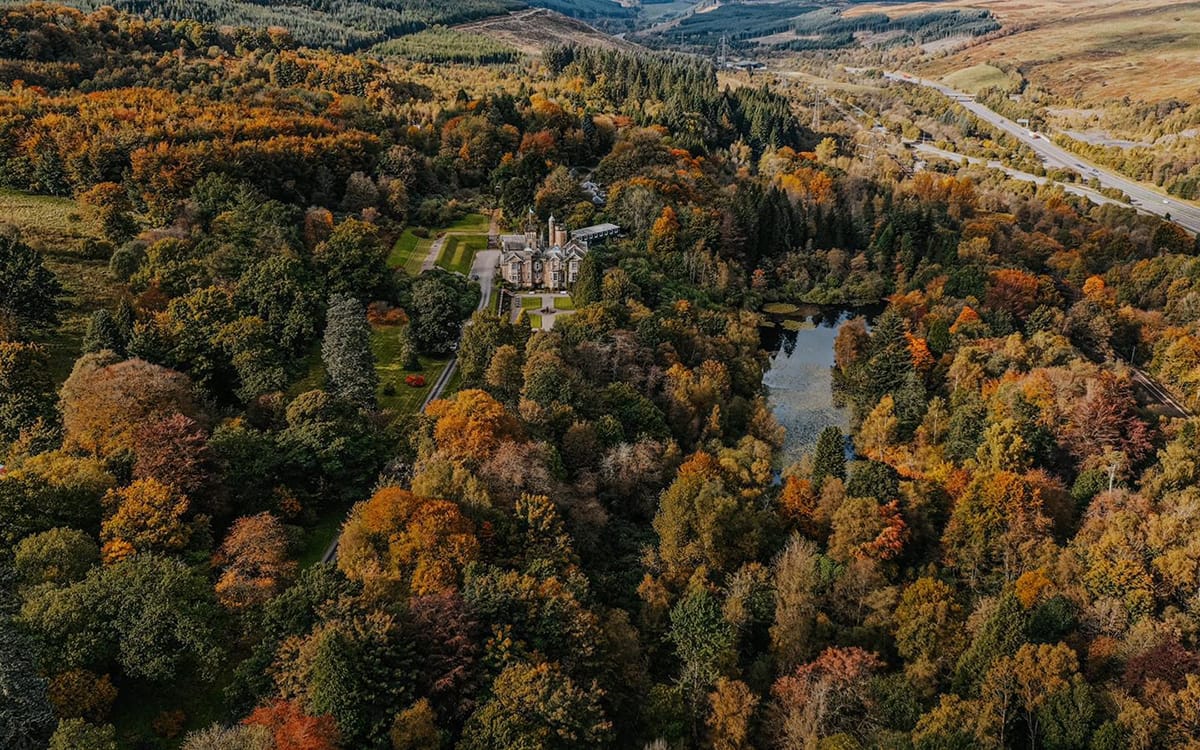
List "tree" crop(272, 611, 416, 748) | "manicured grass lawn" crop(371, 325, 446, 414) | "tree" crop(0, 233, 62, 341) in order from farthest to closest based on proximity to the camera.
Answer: "manicured grass lawn" crop(371, 325, 446, 414), "tree" crop(0, 233, 62, 341), "tree" crop(272, 611, 416, 748)

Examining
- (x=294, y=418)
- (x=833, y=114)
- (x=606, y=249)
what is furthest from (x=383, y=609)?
(x=833, y=114)

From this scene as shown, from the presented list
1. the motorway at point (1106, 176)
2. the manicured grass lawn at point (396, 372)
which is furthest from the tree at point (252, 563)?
the motorway at point (1106, 176)

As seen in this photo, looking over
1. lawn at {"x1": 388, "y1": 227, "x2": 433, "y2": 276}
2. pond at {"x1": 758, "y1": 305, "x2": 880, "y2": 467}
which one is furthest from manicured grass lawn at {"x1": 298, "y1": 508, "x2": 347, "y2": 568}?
lawn at {"x1": 388, "y1": 227, "x2": 433, "y2": 276}

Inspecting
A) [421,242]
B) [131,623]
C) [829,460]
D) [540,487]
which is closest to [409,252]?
[421,242]

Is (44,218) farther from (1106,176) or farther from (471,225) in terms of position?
(1106,176)

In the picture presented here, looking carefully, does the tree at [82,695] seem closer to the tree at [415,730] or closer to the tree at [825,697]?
the tree at [415,730]

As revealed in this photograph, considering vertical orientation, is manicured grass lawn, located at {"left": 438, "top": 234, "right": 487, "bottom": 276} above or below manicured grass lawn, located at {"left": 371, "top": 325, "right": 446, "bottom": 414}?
above

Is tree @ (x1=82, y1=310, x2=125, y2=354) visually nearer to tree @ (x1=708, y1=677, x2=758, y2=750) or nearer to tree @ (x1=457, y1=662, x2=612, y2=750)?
tree @ (x1=457, y1=662, x2=612, y2=750)
